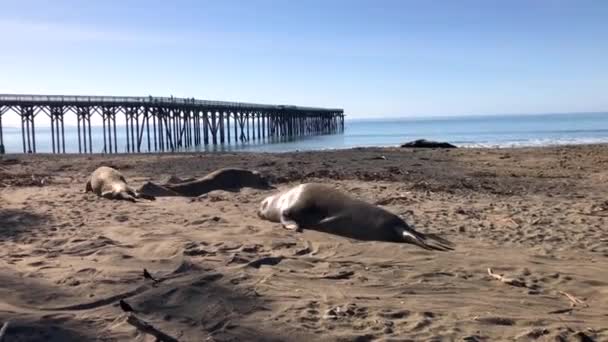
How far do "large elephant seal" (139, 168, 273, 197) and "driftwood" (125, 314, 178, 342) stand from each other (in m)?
6.72

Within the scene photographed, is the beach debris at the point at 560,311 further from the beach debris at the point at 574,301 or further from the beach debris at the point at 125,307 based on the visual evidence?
the beach debris at the point at 125,307

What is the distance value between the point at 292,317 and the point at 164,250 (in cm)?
226

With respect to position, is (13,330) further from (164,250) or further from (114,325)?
(164,250)

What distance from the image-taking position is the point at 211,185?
36.2 feet

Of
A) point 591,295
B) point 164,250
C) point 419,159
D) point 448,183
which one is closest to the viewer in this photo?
point 591,295

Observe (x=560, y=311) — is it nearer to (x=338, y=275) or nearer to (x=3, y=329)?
(x=338, y=275)

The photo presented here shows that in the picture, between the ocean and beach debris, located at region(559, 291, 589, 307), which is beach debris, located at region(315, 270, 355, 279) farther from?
the ocean

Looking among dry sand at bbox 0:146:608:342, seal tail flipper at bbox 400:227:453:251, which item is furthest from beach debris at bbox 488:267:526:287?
seal tail flipper at bbox 400:227:453:251

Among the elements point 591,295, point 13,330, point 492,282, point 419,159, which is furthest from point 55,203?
point 419,159

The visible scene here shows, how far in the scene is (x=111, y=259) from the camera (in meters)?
5.33

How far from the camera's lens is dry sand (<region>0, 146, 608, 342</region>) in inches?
147

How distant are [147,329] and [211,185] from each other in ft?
24.7

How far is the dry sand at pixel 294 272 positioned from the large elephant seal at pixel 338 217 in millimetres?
261

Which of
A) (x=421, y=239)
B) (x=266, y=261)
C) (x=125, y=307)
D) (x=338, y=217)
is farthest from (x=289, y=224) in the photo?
(x=125, y=307)
